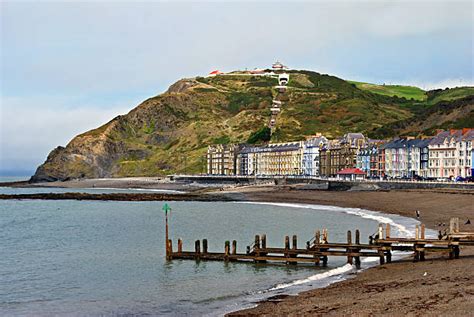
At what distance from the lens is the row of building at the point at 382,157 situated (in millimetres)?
125438

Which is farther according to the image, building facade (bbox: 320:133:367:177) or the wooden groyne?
building facade (bbox: 320:133:367:177)

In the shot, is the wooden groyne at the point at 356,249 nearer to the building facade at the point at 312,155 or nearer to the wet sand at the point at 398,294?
the wet sand at the point at 398,294

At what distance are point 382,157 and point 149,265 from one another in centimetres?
11345

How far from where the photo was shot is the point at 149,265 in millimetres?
42094

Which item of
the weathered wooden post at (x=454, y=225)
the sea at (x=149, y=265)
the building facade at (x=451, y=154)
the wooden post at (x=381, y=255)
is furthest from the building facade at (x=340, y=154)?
the wooden post at (x=381, y=255)

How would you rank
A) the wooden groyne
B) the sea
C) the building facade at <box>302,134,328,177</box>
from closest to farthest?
Answer: the sea
the wooden groyne
the building facade at <box>302,134,328,177</box>

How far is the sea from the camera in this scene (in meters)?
30.8

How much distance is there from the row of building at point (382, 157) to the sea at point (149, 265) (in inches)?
1958

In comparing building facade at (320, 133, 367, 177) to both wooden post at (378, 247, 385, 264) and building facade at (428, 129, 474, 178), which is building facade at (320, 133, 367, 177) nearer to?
building facade at (428, 129, 474, 178)

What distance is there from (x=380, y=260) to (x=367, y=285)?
28.7 feet

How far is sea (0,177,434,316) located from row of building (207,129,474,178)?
4974cm

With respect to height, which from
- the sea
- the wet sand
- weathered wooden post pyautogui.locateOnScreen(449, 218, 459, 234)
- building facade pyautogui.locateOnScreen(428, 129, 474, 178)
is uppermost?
building facade pyautogui.locateOnScreen(428, 129, 474, 178)

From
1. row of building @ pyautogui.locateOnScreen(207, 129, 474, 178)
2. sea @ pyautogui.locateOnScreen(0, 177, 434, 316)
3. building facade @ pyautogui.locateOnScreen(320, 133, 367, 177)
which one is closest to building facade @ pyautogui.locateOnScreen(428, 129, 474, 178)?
row of building @ pyautogui.locateOnScreen(207, 129, 474, 178)

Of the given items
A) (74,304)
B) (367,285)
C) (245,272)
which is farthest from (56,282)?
(367,285)
